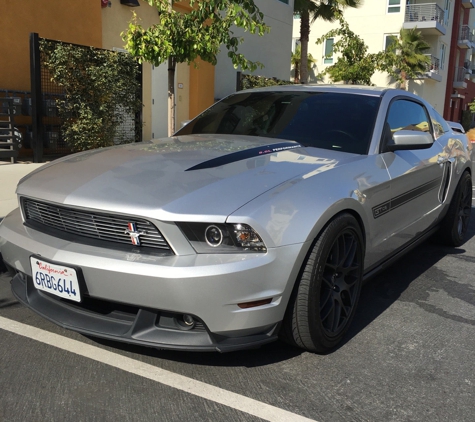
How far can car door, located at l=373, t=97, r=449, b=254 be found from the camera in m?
3.51

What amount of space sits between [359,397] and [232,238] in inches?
37.6

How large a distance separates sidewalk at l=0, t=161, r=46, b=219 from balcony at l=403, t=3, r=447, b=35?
28400mm

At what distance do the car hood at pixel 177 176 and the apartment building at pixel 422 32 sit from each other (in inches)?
1066

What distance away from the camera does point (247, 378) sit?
8.54ft

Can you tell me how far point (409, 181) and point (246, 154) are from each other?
4.37 feet

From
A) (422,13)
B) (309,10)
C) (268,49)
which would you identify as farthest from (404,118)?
(422,13)

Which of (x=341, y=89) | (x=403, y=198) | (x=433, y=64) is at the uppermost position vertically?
(x=433, y=64)

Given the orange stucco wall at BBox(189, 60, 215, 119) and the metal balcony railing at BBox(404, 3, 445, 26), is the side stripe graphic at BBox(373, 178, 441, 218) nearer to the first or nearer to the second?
the orange stucco wall at BBox(189, 60, 215, 119)

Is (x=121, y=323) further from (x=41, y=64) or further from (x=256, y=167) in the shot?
(x=41, y=64)

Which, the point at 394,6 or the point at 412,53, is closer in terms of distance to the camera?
the point at 412,53

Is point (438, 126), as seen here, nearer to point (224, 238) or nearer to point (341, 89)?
point (341, 89)

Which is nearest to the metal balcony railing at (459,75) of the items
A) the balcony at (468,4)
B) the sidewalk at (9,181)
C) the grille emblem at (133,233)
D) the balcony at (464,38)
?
the balcony at (464,38)

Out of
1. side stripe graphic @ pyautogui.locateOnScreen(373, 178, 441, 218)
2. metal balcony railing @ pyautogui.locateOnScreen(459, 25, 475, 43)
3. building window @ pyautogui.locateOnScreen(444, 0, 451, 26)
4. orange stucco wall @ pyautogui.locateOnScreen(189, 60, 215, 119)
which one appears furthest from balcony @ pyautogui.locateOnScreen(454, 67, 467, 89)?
side stripe graphic @ pyautogui.locateOnScreen(373, 178, 441, 218)

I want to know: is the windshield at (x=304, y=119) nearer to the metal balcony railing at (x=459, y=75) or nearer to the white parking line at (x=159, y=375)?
the white parking line at (x=159, y=375)
